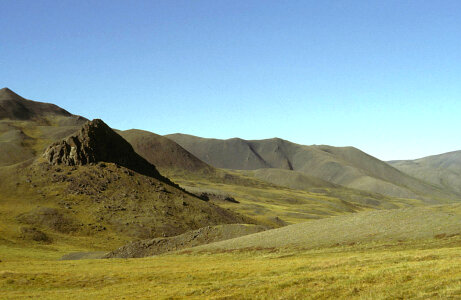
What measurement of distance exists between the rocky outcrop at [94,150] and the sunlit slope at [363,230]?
6313 cm

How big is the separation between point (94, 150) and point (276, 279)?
97.7m

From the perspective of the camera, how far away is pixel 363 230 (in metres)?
58.7

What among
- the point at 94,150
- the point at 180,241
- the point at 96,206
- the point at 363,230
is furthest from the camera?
the point at 94,150

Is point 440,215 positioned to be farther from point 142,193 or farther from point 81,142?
point 81,142

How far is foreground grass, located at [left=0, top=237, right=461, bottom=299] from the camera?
78.8ft

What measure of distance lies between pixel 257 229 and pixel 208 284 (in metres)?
48.5

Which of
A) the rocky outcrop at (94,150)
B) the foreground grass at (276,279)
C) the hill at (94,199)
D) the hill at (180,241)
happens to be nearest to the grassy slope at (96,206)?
the hill at (94,199)

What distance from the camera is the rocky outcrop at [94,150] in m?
116

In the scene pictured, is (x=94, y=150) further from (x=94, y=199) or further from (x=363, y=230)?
(x=363, y=230)

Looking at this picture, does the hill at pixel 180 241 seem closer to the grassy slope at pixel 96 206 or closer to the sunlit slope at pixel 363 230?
the sunlit slope at pixel 363 230

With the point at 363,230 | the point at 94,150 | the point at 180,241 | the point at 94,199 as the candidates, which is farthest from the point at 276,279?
the point at 94,150

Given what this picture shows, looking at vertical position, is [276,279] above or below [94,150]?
below

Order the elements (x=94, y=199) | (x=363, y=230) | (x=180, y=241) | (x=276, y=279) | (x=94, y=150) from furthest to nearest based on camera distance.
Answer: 1. (x=94, y=150)
2. (x=94, y=199)
3. (x=180, y=241)
4. (x=363, y=230)
5. (x=276, y=279)

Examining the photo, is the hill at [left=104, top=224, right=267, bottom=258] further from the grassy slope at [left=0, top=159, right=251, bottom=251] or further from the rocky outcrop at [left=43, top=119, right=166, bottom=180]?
the rocky outcrop at [left=43, top=119, right=166, bottom=180]
